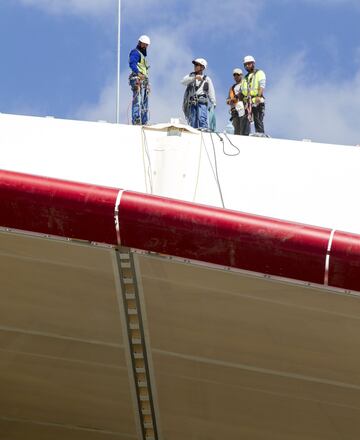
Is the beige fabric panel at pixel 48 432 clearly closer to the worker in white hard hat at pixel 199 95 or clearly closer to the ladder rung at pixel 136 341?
the ladder rung at pixel 136 341

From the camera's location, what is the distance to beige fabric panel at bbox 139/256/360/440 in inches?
245

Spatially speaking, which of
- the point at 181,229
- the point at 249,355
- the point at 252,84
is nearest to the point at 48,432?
the point at 249,355

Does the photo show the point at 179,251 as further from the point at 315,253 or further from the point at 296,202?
the point at 296,202

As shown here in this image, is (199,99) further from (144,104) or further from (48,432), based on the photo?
(48,432)

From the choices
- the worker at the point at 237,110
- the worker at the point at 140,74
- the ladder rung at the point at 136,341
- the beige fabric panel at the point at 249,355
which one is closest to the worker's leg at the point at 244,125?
the worker at the point at 237,110

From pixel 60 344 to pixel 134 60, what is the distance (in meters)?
6.40

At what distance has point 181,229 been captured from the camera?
19.4 ft

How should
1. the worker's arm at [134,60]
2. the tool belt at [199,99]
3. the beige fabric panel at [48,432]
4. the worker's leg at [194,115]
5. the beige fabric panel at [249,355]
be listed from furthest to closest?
the worker's arm at [134,60] → the tool belt at [199,99] → the worker's leg at [194,115] → the beige fabric panel at [48,432] → the beige fabric panel at [249,355]

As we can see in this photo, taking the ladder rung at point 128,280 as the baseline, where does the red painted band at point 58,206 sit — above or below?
above

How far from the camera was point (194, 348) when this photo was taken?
6746 millimetres

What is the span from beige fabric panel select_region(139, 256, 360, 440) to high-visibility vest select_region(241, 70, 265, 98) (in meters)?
6.17

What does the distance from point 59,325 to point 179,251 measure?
4.17ft

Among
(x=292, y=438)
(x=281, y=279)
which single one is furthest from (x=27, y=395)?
(x=281, y=279)

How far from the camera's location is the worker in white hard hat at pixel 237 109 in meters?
12.7
